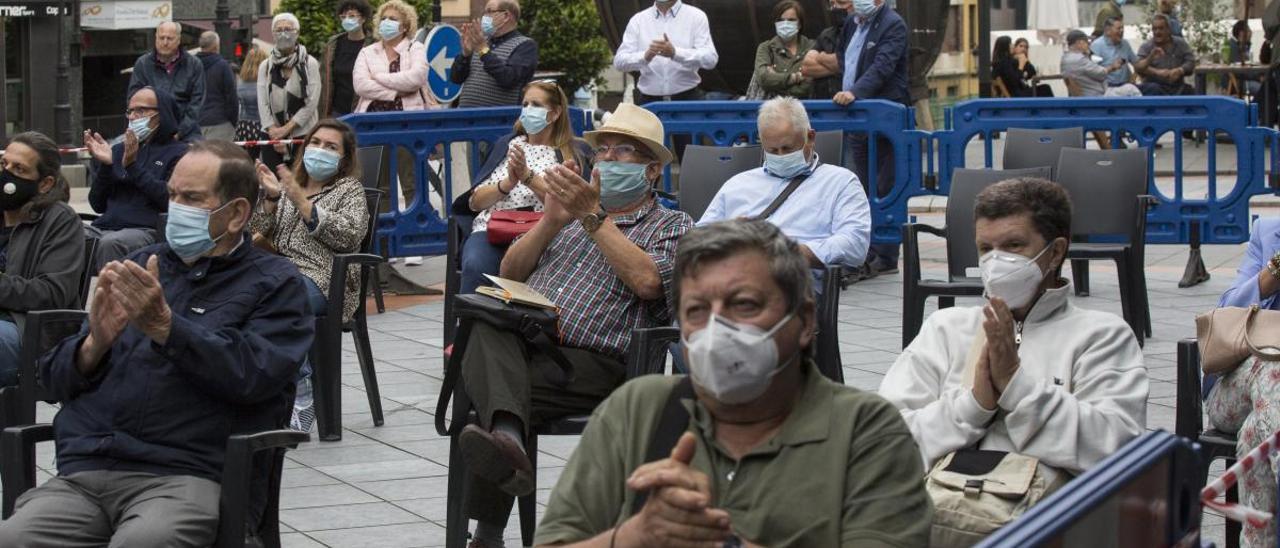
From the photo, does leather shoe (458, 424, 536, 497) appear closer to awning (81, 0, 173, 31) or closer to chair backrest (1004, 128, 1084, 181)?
chair backrest (1004, 128, 1084, 181)

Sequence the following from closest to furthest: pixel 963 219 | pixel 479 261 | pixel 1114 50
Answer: pixel 479 261 → pixel 963 219 → pixel 1114 50

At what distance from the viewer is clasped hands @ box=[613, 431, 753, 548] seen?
3.22m

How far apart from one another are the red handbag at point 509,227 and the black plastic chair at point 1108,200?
3.40m

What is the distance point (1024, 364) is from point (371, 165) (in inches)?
221

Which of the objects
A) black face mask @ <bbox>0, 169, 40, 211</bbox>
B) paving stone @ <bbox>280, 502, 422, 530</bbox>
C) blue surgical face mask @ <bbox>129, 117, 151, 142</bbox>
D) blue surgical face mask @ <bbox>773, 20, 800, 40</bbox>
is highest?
blue surgical face mask @ <bbox>773, 20, 800, 40</bbox>

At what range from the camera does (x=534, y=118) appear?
847 centimetres

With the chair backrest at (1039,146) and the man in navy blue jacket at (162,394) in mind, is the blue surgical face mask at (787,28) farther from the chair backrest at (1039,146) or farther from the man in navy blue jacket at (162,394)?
the man in navy blue jacket at (162,394)

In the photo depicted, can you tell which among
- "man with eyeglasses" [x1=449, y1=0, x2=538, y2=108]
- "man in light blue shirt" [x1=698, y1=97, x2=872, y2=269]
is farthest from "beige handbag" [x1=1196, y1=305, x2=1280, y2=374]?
"man with eyeglasses" [x1=449, y1=0, x2=538, y2=108]

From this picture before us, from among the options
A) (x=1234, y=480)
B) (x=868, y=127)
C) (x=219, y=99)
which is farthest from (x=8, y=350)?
(x=219, y=99)

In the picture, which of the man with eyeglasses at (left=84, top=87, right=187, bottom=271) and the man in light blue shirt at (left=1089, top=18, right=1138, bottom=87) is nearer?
the man with eyeglasses at (left=84, top=87, right=187, bottom=271)

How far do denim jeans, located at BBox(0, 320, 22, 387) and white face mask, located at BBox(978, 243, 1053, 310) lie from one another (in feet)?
11.6

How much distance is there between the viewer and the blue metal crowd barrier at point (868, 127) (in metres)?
12.8

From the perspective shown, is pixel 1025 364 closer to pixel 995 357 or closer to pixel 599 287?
pixel 995 357

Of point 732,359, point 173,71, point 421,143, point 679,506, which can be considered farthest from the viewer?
point 173,71
